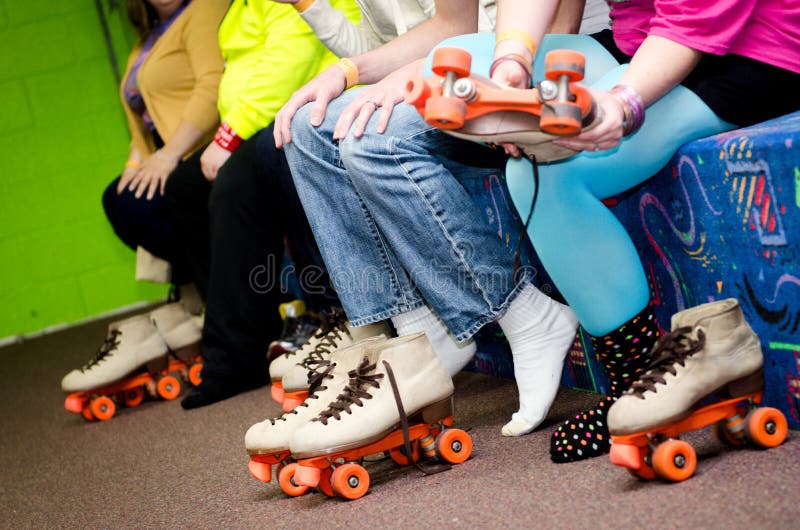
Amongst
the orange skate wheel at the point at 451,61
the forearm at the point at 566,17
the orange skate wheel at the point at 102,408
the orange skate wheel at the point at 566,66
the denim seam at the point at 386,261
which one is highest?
the orange skate wheel at the point at 566,66

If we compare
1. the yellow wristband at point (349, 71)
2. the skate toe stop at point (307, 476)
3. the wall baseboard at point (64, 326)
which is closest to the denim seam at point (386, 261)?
the yellow wristband at point (349, 71)

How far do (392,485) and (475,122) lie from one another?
54 cm

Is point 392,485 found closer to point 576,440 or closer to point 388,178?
point 576,440

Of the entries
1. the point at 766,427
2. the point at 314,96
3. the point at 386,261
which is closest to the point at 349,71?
the point at 314,96

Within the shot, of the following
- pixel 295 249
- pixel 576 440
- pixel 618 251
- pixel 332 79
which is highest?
pixel 618 251

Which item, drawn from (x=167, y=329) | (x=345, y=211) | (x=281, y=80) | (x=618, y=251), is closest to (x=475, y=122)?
(x=618, y=251)

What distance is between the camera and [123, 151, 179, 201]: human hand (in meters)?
2.52

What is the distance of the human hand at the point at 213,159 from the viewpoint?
6.95 ft

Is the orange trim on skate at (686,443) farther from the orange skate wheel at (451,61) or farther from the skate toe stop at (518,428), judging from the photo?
the orange skate wheel at (451,61)

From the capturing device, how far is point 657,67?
39.6 inches

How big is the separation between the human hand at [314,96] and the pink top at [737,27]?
625 mm

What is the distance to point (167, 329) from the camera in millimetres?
2342

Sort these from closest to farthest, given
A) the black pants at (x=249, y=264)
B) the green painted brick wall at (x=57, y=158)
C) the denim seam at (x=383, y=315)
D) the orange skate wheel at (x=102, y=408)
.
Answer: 1. the denim seam at (x=383, y=315)
2. the black pants at (x=249, y=264)
3. the orange skate wheel at (x=102, y=408)
4. the green painted brick wall at (x=57, y=158)

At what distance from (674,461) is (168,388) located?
1.60m
